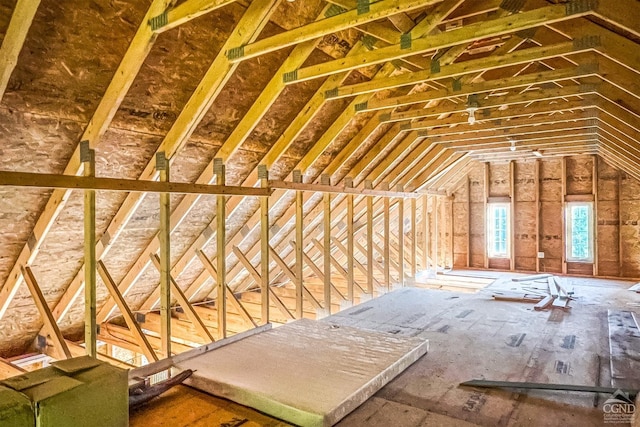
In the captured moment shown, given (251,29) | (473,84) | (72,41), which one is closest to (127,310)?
(72,41)

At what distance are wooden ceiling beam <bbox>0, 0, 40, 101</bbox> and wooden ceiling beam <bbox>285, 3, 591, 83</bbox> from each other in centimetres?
186

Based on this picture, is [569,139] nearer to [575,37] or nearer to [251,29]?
[575,37]

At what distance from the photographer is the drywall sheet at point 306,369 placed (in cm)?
228

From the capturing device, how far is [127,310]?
12.6 ft

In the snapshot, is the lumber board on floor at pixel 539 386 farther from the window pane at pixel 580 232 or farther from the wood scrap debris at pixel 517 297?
the window pane at pixel 580 232

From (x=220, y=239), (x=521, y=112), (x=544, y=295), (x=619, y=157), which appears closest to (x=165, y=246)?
(x=220, y=239)

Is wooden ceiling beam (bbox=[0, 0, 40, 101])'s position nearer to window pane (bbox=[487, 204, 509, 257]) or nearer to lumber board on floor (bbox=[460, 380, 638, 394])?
lumber board on floor (bbox=[460, 380, 638, 394])

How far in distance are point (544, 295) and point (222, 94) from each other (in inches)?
193

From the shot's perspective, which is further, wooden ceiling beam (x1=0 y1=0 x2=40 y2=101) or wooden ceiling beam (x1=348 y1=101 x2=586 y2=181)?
wooden ceiling beam (x1=348 y1=101 x2=586 y2=181)

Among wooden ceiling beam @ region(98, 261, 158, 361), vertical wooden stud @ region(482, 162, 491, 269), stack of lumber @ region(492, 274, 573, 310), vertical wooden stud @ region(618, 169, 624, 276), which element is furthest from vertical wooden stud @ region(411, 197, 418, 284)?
wooden ceiling beam @ region(98, 261, 158, 361)

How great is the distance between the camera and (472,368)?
302 cm

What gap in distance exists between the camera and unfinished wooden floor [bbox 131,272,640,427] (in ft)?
7.47

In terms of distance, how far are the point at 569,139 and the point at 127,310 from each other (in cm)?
659

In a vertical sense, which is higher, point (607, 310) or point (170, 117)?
point (170, 117)
